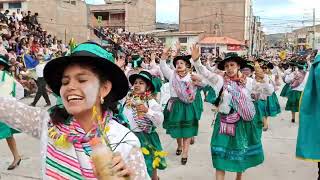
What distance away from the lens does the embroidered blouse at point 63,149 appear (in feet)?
6.12

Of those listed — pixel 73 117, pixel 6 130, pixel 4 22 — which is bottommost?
pixel 6 130

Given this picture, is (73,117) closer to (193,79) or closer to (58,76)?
(58,76)

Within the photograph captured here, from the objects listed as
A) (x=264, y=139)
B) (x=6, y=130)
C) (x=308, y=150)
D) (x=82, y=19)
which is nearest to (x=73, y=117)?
(x=308, y=150)

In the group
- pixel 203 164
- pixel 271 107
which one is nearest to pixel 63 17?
pixel 271 107

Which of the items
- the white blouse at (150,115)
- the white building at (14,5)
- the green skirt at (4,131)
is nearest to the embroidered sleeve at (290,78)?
the white blouse at (150,115)

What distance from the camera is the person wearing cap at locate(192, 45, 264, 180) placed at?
4.70m

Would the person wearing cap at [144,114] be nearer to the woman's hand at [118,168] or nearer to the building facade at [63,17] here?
the woman's hand at [118,168]

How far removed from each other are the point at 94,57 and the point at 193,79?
4635 mm

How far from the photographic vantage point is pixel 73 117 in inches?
78.7

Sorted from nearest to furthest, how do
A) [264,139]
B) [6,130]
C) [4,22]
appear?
[6,130], [264,139], [4,22]

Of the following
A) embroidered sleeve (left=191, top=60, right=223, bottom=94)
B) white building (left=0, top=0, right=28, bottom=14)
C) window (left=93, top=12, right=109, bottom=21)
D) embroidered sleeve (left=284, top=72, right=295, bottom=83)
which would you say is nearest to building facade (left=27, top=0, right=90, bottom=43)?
white building (left=0, top=0, right=28, bottom=14)

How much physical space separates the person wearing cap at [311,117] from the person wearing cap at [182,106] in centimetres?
372

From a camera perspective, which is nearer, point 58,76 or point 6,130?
point 58,76

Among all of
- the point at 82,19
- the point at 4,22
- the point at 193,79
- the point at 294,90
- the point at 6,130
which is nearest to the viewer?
the point at 6,130
